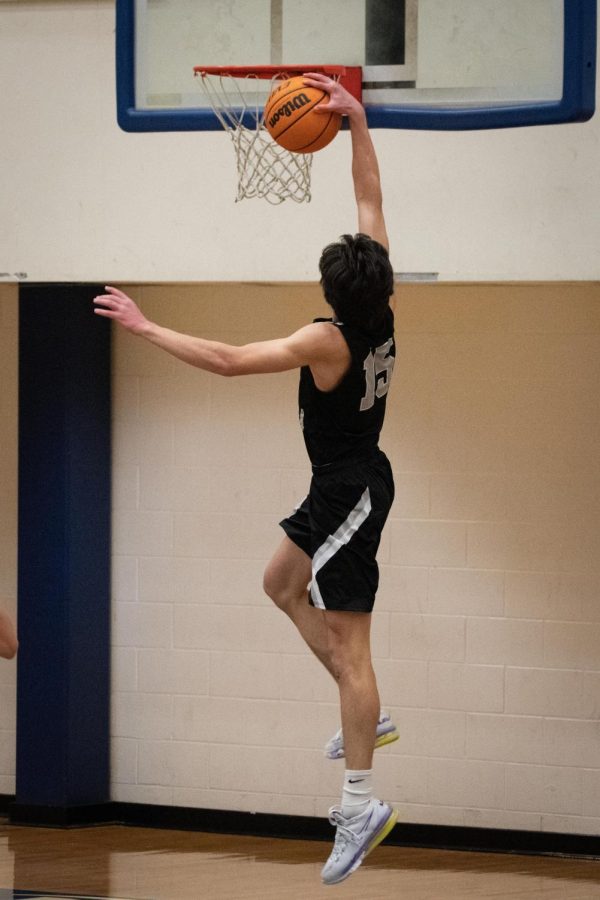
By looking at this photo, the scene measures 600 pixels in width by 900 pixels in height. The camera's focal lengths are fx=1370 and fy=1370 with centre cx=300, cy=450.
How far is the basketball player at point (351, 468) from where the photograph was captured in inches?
169

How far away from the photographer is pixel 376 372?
14.5 ft

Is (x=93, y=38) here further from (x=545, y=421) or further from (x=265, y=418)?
(x=545, y=421)

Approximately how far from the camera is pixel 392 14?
494 centimetres

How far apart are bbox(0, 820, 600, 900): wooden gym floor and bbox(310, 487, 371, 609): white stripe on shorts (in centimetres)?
245

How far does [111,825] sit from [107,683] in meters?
0.77

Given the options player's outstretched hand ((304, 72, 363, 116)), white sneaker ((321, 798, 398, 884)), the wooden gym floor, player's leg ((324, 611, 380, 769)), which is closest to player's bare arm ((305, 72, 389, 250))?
player's outstretched hand ((304, 72, 363, 116))

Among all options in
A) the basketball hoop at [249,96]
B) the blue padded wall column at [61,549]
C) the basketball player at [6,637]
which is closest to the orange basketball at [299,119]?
the basketball hoop at [249,96]

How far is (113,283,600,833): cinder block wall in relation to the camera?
6.94 metres

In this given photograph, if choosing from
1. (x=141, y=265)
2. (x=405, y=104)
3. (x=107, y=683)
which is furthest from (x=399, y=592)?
(x=405, y=104)

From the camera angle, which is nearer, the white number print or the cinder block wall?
the white number print

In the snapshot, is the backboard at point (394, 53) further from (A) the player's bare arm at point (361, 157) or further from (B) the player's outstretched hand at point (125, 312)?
(B) the player's outstretched hand at point (125, 312)

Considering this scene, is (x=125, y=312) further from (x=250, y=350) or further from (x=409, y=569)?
(x=409, y=569)

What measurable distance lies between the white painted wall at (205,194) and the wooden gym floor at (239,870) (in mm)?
2836

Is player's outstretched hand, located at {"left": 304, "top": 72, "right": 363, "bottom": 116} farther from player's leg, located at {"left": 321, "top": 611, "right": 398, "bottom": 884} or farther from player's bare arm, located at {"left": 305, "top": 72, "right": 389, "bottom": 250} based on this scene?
player's leg, located at {"left": 321, "top": 611, "right": 398, "bottom": 884}
